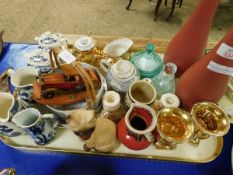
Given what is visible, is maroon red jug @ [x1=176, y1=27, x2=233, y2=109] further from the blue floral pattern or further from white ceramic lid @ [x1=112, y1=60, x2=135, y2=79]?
the blue floral pattern

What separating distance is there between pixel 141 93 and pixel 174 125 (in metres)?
0.12

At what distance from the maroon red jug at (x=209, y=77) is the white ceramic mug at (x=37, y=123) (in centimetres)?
35

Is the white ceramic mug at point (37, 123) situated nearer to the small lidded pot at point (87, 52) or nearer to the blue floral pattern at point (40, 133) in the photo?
the blue floral pattern at point (40, 133)

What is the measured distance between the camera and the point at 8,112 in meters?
0.52

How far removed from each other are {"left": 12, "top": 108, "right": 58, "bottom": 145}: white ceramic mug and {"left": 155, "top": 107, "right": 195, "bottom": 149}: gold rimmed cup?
0.27m

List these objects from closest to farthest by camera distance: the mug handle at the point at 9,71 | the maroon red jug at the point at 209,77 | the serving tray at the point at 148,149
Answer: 1. the maroon red jug at the point at 209,77
2. the serving tray at the point at 148,149
3. the mug handle at the point at 9,71

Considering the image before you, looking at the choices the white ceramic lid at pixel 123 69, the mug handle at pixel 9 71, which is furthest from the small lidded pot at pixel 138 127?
the mug handle at pixel 9 71

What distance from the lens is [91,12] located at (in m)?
1.74

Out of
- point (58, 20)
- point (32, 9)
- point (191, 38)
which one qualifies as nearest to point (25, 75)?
point (191, 38)

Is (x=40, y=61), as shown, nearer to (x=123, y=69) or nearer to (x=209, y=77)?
(x=123, y=69)

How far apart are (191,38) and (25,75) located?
45 cm

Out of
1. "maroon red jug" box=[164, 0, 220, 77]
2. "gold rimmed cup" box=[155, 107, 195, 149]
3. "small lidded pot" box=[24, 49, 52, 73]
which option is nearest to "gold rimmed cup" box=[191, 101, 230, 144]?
"gold rimmed cup" box=[155, 107, 195, 149]

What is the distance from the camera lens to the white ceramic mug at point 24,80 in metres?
0.59

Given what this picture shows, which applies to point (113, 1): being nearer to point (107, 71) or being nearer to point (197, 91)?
point (107, 71)
